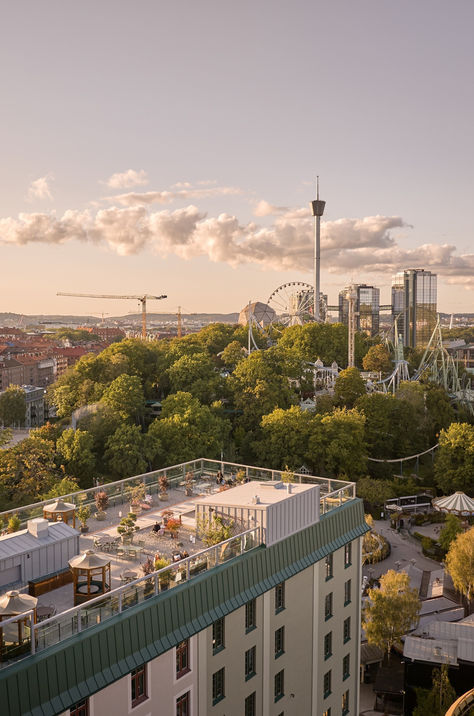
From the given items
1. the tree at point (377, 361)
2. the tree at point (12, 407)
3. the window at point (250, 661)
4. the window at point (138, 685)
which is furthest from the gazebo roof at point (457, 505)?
the tree at point (12, 407)

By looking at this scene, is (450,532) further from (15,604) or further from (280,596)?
(15,604)

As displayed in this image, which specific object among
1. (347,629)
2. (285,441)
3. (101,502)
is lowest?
(285,441)

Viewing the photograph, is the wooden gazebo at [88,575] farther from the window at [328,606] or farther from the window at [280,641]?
the window at [328,606]

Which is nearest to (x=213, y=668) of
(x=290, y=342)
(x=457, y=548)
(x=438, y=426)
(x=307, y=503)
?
(x=307, y=503)

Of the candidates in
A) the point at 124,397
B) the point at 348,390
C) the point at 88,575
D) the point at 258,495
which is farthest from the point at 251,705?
the point at 348,390

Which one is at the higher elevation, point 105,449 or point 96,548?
point 96,548

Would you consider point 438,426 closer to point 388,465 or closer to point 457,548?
point 388,465

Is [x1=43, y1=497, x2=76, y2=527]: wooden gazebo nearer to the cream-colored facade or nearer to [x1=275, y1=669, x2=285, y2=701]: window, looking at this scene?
the cream-colored facade
